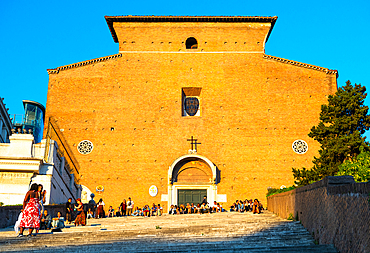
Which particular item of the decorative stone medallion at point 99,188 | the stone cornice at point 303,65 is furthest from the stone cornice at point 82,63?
the stone cornice at point 303,65

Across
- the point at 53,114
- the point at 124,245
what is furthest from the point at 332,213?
the point at 53,114

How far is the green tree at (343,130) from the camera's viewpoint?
17.3m

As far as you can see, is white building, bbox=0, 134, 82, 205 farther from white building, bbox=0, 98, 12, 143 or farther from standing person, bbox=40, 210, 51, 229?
white building, bbox=0, 98, 12, 143

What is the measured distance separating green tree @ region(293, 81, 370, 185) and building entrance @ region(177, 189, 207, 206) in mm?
6161

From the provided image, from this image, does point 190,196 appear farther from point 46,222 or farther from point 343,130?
point 46,222

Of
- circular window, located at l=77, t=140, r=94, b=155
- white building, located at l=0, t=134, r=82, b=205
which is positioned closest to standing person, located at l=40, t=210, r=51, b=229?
white building, located at l=0, t=134, r=82, b=205

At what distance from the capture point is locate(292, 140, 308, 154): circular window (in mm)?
22484

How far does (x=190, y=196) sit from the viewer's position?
73.2 feet

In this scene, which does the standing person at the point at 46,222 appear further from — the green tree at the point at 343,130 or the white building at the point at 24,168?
the green tree at the point at 343,130

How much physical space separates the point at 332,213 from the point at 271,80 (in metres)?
18.0

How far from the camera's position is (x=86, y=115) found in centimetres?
2317

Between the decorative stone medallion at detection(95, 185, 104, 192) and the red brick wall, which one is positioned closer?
the red brick wall

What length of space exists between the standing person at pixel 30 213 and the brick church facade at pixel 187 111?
13456 millimetres

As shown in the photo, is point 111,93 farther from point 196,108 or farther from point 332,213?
point 332,213
